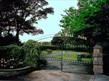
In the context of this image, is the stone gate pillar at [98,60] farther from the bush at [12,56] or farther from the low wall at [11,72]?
the bush at [12,56]

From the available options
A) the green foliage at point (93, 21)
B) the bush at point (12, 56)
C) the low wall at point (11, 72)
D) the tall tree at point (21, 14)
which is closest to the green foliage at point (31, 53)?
the bush at point (12, 56)

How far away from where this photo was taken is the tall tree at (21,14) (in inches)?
966

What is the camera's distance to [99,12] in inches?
659

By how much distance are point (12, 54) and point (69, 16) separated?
567cm

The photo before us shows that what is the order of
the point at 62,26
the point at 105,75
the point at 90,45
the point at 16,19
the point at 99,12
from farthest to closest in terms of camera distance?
the point at 16,19 → the point at 62,26 → the point at 90,45 → the point at 99,12 → the point at 105,75

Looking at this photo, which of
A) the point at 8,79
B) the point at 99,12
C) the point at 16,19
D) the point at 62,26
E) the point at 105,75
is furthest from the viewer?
the point at 16,19

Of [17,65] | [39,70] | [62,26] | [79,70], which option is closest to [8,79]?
[17,65]

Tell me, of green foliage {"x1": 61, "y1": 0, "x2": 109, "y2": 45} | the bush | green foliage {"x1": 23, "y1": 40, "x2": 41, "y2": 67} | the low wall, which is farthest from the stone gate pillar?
the bush

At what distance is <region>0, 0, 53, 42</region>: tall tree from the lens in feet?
80.5

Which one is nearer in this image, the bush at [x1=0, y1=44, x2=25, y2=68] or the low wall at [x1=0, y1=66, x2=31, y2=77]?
the low wall at [x1=0, y1=66, x2=31, y2=77]

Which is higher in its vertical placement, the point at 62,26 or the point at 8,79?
the point at 62,26

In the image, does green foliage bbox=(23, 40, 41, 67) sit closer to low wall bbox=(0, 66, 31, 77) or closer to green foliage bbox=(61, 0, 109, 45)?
low wall bbox=(0, 66, 31, 77)

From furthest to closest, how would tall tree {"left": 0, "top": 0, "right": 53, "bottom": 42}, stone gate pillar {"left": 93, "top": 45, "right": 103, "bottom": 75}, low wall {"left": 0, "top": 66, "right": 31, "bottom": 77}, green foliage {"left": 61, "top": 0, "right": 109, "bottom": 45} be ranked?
tall tree {"left": 0, "top": 0, "right": 53, "bottom": 42}
green foliage {"left": 61, "top": 0, "right": 109, "bottom": 45}
stone gate pillar {"left": 93, "top": 45, "right": 103, "bottom": 75}
low wall {"left": 0, "top": 66, "right": 31, "bottom": 77}

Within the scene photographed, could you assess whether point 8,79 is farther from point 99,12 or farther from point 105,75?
point 99,12
